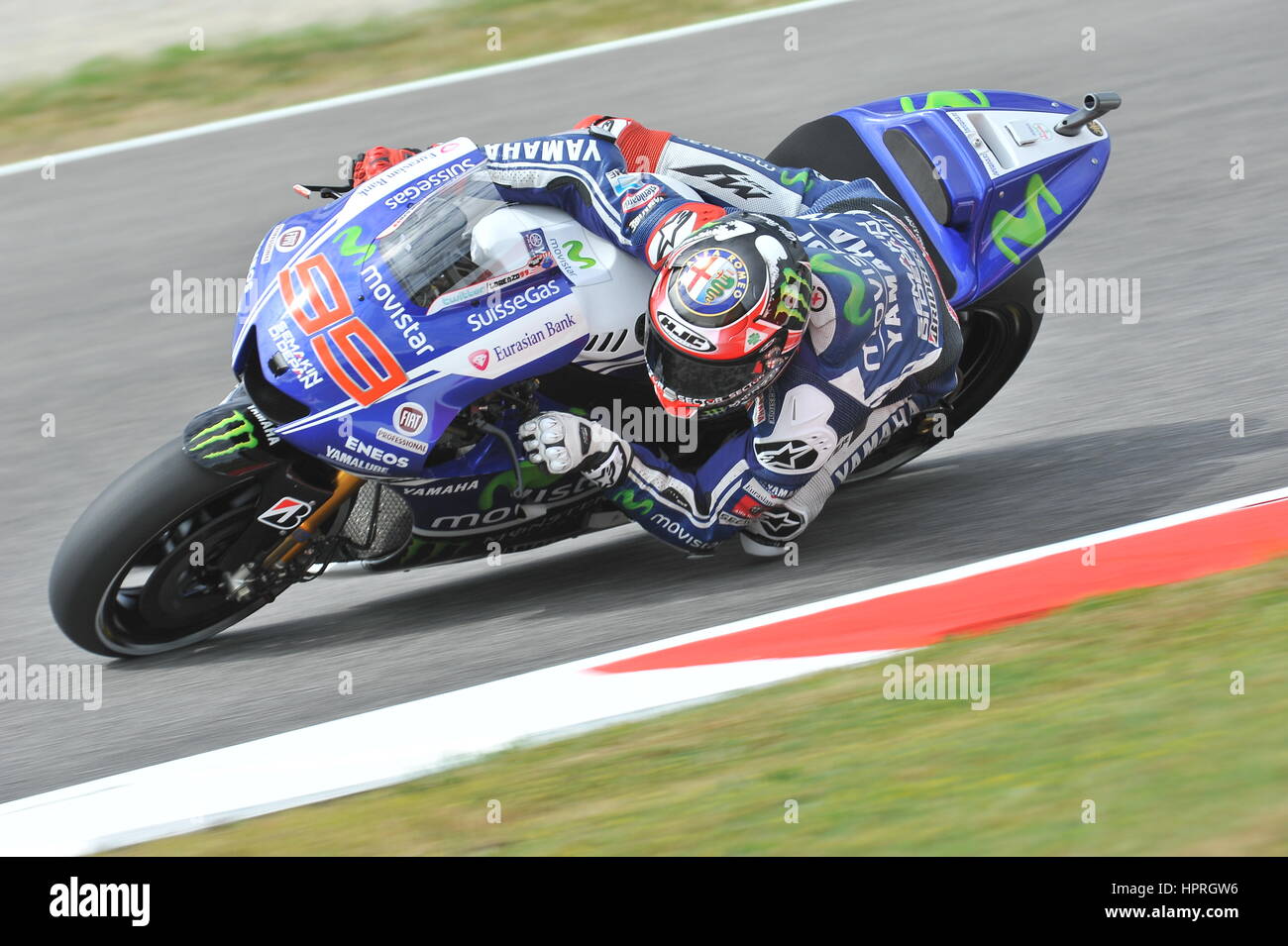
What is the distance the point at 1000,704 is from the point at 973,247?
5.60 feet

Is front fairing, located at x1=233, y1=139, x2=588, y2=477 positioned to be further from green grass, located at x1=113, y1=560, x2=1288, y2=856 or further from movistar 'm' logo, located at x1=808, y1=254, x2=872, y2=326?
green grass, located at x1=113, y1=560, x2=1288, y2=856

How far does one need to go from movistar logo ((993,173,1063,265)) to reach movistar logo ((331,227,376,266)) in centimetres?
211

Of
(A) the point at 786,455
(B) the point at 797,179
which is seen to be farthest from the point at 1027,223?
(A) the point at 786,455

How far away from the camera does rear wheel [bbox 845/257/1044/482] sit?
523cm

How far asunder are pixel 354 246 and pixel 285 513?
0.80m

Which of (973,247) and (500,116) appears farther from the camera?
(500,116)

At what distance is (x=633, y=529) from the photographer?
5652 mm

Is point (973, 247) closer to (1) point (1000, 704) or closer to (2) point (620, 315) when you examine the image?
(2) point (620, 315)

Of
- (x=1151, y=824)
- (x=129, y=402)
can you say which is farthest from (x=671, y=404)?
(x=129, y=402)

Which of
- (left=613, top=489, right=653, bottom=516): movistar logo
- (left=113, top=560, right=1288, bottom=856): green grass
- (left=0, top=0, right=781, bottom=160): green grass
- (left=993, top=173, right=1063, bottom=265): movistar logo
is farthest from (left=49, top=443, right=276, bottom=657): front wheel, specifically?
(left=0, top=0, right=781, bottom=160): green grass

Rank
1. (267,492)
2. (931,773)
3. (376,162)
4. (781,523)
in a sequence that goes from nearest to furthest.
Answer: (931,773), (267,492), (376,162), (781,523)

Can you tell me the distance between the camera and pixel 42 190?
8445 millimetres

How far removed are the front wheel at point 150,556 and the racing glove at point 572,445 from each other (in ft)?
2.63

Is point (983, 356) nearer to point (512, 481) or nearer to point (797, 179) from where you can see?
point (797, 179)
